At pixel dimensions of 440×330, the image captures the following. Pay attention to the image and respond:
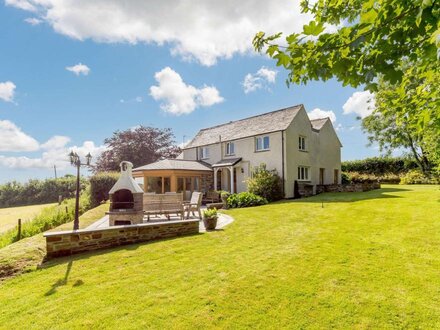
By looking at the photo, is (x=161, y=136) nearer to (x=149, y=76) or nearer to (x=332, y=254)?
(x=149, y=76)

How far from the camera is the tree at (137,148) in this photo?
1721 inches

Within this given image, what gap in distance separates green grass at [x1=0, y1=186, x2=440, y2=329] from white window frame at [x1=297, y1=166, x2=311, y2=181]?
50.5ft

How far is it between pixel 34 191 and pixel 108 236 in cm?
4667

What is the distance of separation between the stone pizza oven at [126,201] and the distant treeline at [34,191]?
37129 mm

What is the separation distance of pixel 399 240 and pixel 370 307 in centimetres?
445

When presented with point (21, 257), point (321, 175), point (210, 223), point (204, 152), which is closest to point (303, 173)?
point (321, 175)

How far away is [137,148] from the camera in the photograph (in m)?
44.7

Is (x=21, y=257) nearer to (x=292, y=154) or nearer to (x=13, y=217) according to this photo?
(x=292, y=154)

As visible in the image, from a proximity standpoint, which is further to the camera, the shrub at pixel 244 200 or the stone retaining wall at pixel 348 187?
the stone retaining wall at pixel 348 187

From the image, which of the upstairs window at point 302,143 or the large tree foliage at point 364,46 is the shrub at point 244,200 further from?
the large tree foliage at point 364,46

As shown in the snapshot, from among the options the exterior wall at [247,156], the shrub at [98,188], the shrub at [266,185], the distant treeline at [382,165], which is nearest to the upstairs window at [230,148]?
the exterior wall at [247,156]

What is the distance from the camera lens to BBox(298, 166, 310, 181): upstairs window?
23891mm

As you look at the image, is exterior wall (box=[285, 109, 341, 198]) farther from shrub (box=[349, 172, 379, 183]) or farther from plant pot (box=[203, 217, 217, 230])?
plant pot (box=[203, 217, 217, 230])

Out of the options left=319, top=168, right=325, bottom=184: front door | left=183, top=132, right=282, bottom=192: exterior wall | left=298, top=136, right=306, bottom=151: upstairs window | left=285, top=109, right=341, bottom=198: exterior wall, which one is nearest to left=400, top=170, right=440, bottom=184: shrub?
Result: left=285, top=109, right=341, bottom=198: exterior wall
